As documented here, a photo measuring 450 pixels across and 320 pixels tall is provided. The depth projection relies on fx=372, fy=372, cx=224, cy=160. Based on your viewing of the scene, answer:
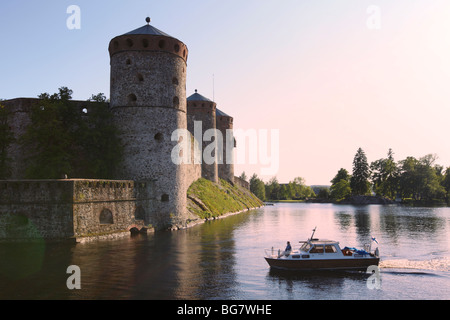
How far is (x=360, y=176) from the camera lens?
130 metres

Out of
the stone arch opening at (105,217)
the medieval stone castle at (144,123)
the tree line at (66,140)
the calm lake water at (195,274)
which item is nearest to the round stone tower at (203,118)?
the medieval stone castle at (144,123)

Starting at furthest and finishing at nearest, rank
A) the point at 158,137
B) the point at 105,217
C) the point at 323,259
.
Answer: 1. the point at 158,137
2. the point at 105,217
3. the point at 323,259

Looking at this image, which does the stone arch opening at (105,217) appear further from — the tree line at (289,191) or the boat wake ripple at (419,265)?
the tree line at (289,191)

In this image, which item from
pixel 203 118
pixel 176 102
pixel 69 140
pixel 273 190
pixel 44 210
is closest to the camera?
pixel 44 210

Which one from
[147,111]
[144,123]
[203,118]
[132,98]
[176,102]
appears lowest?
[144,123]

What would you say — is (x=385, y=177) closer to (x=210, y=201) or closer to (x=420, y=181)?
(x=420, y=181)

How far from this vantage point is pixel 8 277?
1855 centimetres

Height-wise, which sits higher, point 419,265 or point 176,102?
point 176,102

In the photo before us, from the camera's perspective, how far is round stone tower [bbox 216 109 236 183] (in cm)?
8181

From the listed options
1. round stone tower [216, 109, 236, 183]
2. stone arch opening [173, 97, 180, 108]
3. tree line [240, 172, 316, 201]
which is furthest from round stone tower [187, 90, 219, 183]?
tree line [240, 172, 316, 201]

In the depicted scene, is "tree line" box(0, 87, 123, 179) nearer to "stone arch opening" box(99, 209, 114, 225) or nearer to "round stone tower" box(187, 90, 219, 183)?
"stone arch opening" box(99, 209, 114, 225)

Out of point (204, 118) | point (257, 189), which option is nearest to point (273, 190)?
point (257, 189)

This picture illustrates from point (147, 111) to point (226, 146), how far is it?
46047mm

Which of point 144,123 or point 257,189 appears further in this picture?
point 257,189
